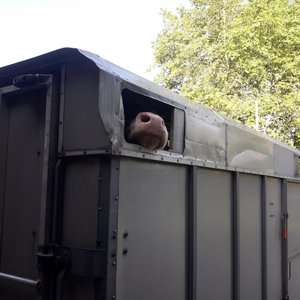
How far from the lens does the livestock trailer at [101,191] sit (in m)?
2.26

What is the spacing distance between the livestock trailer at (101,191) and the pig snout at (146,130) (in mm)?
55

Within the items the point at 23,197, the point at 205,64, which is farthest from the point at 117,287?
the point at 205,64

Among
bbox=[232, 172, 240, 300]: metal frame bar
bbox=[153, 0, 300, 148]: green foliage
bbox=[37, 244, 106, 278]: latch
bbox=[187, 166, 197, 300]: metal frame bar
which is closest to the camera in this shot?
bbox=[37, 244, 106, 278]: latch

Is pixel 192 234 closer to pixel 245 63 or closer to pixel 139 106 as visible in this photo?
pixel 139 106

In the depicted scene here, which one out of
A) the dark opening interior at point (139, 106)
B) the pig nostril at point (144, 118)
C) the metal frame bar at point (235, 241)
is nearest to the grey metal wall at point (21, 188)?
the dark opening interior at point (139, 106)

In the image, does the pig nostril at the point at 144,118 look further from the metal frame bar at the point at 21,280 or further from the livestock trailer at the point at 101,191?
the metal frame bar at the point at 21,280

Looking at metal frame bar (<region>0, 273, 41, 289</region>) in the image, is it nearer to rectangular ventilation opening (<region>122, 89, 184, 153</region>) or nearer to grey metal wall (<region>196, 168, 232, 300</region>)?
rectangular ventilation opening (<region>122, 89, 184, 153</region>)

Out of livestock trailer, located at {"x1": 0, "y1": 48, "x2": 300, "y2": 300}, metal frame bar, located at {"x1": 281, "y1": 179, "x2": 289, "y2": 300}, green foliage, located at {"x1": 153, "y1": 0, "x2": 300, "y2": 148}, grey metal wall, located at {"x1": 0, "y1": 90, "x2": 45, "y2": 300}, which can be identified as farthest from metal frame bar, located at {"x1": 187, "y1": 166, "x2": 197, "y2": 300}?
green foliage, located at {"x1": 153, "y1": 0, "x2": 300, "y2": 148}

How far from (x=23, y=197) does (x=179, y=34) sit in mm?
14696

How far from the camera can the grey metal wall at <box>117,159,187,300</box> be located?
232cm

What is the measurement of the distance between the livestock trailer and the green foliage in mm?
10571

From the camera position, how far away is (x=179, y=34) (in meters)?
16.2

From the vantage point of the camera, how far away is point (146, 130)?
239cm

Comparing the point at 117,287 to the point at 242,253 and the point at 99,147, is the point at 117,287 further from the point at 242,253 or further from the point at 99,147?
the point at 242,253
